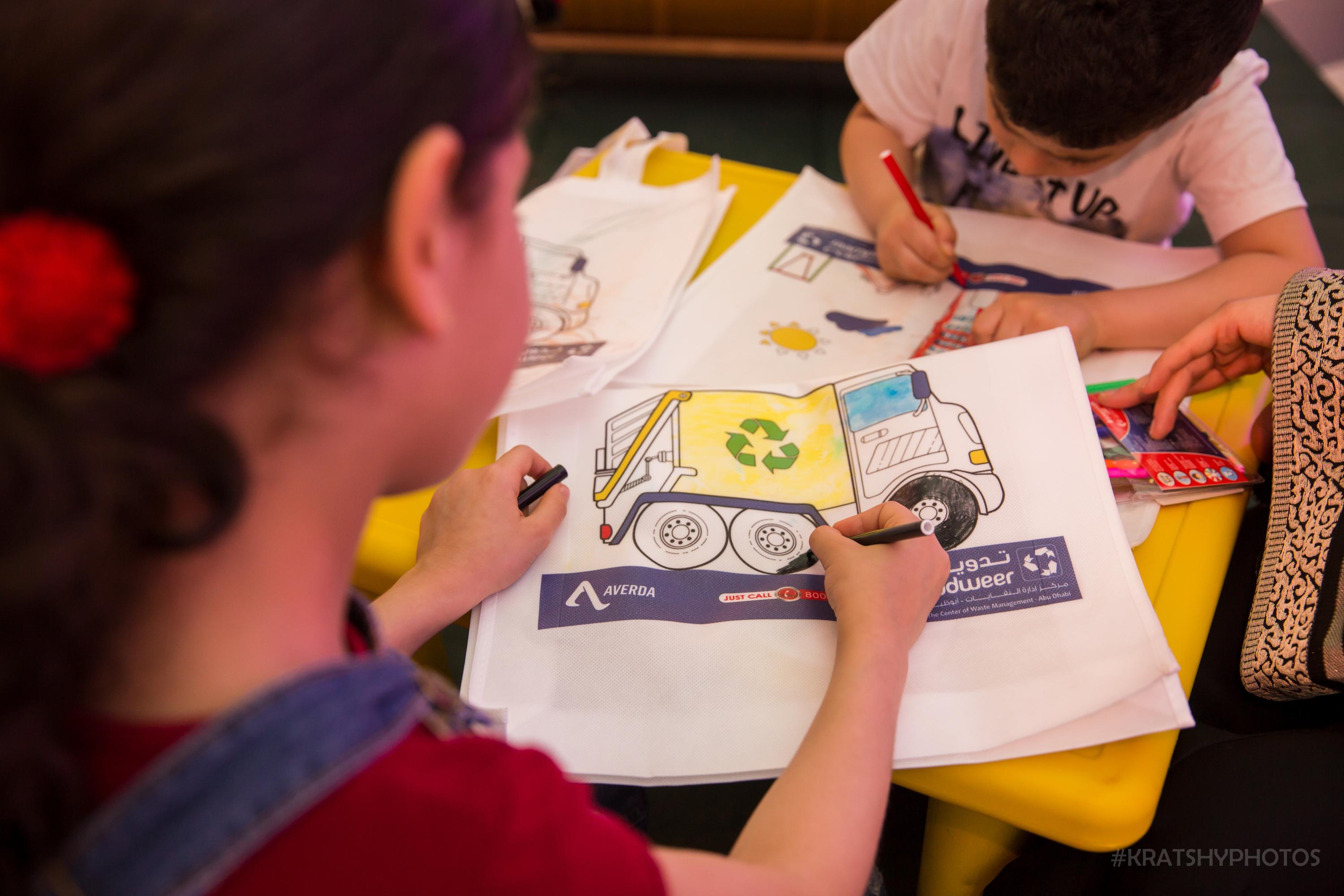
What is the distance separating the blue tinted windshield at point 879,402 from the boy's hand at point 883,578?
0.32 feet

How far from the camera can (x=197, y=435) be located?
243 mm

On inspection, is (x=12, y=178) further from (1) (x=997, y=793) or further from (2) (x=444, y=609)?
(1) (x=997, y=793)

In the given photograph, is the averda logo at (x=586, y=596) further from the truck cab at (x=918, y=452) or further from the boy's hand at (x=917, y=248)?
the boy's hand at (x=917, y=248)

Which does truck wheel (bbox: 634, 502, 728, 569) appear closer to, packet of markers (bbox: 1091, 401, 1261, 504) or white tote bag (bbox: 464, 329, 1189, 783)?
white tote bag (bbox: 464, 329, 1189, 783)

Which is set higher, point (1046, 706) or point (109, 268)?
point (109, 268)

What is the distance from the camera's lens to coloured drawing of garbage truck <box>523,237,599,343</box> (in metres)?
0.72

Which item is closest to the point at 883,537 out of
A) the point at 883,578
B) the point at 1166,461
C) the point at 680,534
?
the point at 883,578

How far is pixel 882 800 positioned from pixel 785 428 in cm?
27

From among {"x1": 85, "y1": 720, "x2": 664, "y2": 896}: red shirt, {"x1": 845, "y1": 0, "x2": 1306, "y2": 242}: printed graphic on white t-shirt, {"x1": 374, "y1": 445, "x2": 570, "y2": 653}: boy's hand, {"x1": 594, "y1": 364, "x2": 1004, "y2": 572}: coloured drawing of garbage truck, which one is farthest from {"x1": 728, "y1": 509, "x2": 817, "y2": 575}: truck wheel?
{"x1": 845, "y1": 0, "x2": 1306, "y2": 242}: printed graphic on white t-shirt

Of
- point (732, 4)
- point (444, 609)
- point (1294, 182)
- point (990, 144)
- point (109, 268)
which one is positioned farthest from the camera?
point (732, 4)

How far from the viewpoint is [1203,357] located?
2.00 ft

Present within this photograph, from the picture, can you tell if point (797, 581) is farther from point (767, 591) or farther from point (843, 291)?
point (843, 291)

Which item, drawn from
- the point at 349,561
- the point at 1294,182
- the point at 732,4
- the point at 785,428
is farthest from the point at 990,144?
the point at 732,4

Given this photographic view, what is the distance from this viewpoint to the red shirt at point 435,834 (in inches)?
10.8
